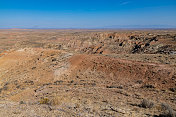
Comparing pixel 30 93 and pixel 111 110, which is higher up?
pixel 111 110

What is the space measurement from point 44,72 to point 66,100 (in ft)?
31.7

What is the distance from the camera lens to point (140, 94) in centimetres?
893

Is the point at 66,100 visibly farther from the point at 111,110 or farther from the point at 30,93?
the point at 30,93

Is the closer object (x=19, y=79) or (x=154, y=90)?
(x=154, y=90)

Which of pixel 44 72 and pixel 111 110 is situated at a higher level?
pixel 111 110

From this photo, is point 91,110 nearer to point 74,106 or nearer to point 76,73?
point 74,106

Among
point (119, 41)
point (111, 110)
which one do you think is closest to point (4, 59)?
point (111, 110)

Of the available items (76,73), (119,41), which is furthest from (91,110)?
(119,41)

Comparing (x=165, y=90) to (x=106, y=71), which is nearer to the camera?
(x=165, y=90)

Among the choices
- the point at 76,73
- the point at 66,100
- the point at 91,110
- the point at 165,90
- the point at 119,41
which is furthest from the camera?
the point at 119,41

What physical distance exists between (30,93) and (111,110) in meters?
7.74

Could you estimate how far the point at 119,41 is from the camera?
142 ft

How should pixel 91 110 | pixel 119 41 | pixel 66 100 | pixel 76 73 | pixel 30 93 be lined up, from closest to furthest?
pixel 91 110, pixel 66 100, pixel 30 93, pixel 76 73, pixel 119 41

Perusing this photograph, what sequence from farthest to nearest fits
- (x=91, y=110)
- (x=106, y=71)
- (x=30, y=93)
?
1. (x=106, y=71)
2. (x=30, y=93)
3. (x=91, y=110)
